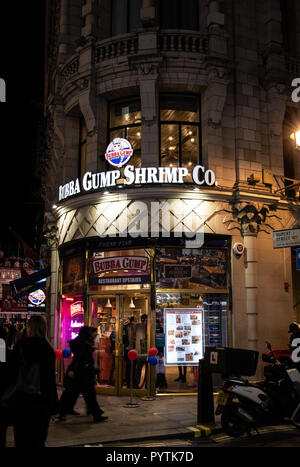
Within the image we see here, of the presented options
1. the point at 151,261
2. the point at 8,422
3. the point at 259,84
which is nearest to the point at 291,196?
the point at 259,84

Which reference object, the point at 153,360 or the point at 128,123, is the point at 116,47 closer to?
the point at 128,123

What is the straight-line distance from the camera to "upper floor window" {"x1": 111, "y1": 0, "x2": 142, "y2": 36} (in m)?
15.1

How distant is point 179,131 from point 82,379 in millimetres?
8009

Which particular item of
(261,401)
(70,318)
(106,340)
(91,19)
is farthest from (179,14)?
(261,401)

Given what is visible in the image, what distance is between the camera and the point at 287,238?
39.1 ft

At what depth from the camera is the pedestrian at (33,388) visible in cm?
511

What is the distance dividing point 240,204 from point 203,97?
353 centimetres

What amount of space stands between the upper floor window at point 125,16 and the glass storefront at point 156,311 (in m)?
7.38

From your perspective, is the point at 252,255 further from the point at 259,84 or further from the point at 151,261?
the point at 259,84

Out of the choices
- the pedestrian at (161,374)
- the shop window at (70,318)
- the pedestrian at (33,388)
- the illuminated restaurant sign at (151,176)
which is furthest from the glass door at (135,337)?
the pedestrian at (33,388)

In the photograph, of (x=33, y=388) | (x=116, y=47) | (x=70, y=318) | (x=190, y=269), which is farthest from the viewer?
(x=70, y=318)

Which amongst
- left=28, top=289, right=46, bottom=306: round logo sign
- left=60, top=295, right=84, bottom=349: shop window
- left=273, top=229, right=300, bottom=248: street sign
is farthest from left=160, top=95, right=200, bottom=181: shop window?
left=28, top=289, right=46, bottom=306: round logo sign

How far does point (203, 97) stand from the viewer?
1420 cm

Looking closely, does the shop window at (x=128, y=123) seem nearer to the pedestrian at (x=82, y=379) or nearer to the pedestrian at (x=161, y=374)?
the pedestrian at (x=161, y=374)
